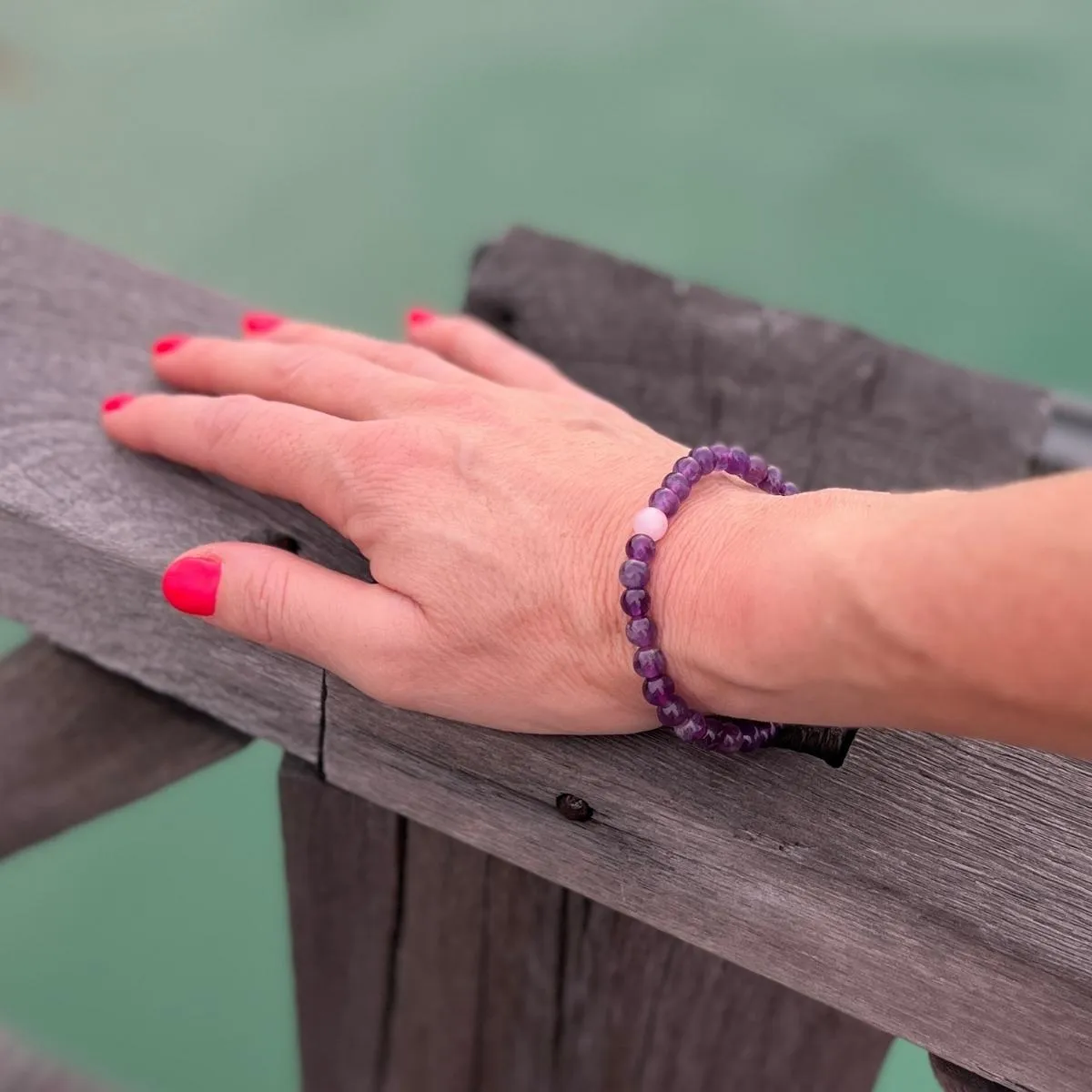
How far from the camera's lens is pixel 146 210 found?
1.82m

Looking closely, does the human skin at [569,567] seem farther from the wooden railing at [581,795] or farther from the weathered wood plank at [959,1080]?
the weathered wood plank at [959,1080]

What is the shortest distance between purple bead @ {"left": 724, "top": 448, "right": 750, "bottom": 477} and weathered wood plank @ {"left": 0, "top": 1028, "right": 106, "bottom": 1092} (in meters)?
0.51

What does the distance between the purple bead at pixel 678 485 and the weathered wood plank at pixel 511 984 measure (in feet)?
0.82

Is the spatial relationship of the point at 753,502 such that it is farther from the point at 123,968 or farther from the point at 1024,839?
the point at 123,968

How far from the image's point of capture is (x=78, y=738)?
1.77 ft

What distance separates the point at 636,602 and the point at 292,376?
8.5 inches

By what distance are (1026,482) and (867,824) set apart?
0.44 feet

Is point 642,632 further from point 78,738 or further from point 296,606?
point 78,738

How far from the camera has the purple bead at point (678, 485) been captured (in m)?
0.40

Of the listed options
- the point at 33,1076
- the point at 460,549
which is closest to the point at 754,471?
the point at 460,549

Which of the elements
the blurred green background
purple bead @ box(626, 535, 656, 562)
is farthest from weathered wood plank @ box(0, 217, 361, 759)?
the blurred green background

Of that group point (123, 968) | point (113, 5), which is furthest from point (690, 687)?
point (113, 5)

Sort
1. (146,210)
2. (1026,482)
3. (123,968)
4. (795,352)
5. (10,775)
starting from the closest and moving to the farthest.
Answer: (1026,482) < (10,775) < (795,352) < (123,968) < (146,210)

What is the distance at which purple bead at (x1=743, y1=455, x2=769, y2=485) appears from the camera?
1.37 feet
